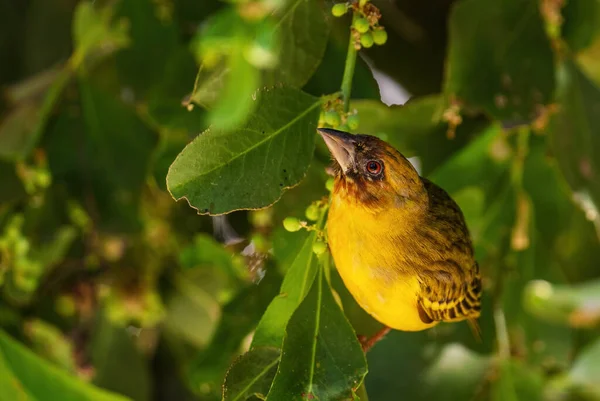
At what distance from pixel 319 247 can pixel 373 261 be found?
0.19 ft

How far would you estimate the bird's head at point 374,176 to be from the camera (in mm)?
613

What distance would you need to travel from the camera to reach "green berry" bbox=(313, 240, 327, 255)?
579 mm

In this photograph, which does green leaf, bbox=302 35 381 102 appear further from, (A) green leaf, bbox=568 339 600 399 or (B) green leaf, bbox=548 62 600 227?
(A) green leaf, bbox=568 339 600 399

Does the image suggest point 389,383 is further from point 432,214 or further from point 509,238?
point 432,214

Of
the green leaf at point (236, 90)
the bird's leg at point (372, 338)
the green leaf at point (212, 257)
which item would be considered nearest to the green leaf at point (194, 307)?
the green leaf at point (212, 257)

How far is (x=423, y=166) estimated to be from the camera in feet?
3.23

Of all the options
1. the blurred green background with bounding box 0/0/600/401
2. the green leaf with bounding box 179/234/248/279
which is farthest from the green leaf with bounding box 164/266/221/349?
the green leaf with bounding box 179/234/248/279

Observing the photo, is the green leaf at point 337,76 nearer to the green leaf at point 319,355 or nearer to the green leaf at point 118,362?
the green leaf at point 319,355

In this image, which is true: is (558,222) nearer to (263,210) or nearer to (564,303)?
(263,210)

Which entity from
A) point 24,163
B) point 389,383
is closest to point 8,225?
point 24,163

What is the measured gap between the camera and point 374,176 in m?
0.63

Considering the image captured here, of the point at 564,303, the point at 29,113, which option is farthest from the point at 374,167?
the point at 564,303

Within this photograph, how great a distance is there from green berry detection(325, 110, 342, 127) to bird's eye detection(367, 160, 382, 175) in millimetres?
57

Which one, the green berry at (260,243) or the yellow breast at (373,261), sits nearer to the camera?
the yellow breast at (373,261)
